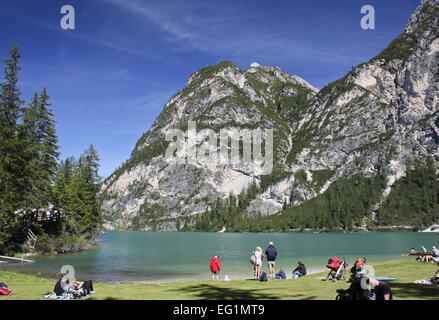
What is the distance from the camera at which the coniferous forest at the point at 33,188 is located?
4169cm

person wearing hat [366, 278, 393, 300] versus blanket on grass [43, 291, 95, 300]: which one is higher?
person wearing hat [366, 278, 393, 300]

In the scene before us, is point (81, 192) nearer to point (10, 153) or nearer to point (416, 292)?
point (10, 153)

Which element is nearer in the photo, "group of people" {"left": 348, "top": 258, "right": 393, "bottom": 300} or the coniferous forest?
"group of people" {"left": 348, "top": 258, "right": 393, "bottom": 300}

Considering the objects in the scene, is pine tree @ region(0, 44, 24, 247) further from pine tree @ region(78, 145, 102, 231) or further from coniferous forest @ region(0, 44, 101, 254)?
pine tree @ region(78, 145, 102, 231)

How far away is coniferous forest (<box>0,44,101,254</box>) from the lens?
41688 mm

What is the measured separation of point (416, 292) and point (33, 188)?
47.2 meters

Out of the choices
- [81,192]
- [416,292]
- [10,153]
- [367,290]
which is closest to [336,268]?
[416,292]

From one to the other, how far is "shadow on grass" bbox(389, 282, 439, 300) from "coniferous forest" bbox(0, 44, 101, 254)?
134ft

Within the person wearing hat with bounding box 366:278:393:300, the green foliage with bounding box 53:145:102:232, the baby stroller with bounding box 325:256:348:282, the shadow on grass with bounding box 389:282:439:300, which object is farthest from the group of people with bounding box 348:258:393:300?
the green foliage with bounding box 53:145:102:232

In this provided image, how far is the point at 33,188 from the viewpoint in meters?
46.5

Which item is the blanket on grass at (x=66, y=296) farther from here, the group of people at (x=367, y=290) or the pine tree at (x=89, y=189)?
the pine tree at (x=89, y=189)
